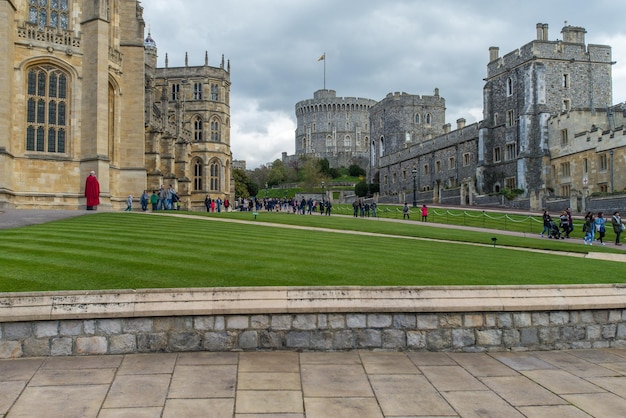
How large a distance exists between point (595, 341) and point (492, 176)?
47.6m

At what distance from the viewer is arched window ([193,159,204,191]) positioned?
54.7 meters

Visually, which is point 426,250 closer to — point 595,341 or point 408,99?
point 595,341

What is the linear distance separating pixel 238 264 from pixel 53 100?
21.0 metres

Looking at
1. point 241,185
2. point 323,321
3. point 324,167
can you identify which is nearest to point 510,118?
point 241,185

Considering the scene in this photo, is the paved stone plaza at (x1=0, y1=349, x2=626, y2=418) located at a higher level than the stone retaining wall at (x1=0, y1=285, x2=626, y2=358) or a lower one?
lower

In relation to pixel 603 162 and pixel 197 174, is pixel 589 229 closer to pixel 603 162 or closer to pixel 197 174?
pixel 603 162

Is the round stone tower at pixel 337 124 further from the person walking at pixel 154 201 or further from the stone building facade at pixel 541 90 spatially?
the person walking at pixel 154 201

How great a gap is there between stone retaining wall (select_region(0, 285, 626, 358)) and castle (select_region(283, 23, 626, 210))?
3097cm

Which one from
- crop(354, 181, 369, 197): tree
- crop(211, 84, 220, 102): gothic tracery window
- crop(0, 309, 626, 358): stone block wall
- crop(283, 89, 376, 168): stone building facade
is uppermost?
crop(283, 89, 376, 168): stone building facade

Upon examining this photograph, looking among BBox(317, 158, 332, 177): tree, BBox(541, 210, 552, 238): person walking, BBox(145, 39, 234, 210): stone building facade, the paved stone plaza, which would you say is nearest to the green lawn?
the paved stone plaza

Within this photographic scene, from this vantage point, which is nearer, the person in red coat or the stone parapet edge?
the stone parapet edge

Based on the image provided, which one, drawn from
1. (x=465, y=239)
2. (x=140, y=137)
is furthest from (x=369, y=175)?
(x=465, y=239)

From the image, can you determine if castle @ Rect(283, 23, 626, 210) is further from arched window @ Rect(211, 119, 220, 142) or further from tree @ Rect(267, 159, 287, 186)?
tree @ Rect(267, 159, 287, 186)

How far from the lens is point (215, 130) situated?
56188mm
